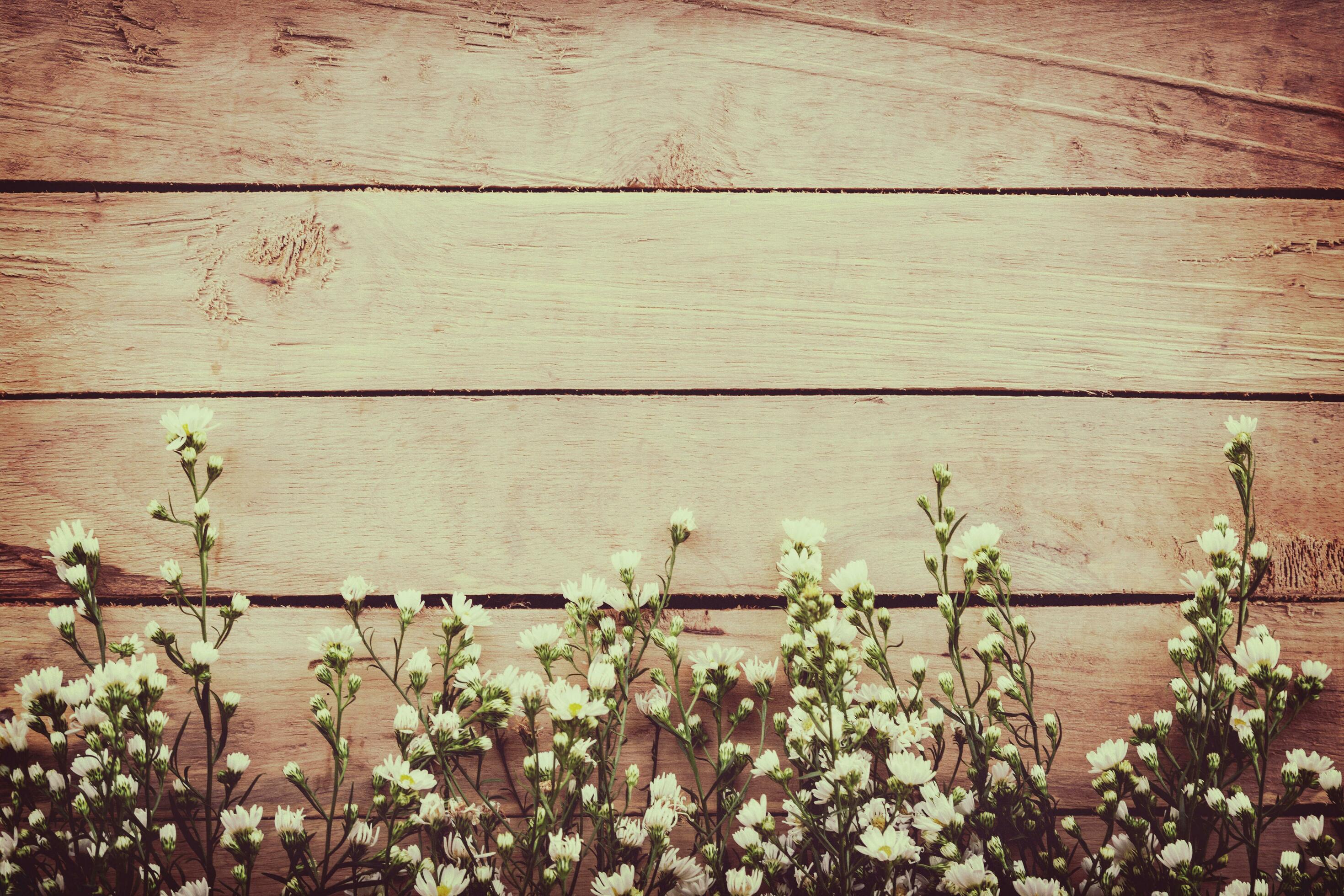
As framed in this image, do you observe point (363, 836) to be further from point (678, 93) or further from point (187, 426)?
point (678, 93)

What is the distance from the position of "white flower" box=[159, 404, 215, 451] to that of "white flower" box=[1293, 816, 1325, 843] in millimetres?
1111

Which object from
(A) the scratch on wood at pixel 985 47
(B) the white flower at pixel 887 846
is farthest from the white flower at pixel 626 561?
(A) the scratch on wood at pixel 985 47

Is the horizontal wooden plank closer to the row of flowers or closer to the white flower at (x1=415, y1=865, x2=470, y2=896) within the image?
the row of flowers

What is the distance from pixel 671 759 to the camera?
0.82m

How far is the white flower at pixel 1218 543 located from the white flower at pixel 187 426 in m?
1.00

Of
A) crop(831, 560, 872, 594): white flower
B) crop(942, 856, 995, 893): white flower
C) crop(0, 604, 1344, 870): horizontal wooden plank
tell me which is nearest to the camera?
crop(942, 856, 995, 893): white flower

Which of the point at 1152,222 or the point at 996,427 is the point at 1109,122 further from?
the point at 996,427

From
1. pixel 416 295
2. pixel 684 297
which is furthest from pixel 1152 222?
pixel 416 295

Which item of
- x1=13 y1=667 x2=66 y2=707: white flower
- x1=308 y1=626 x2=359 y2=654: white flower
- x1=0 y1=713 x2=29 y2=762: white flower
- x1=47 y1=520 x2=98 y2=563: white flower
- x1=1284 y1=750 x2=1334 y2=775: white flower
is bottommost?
x1=0 y1=713 x2=29 y2=762: white flower

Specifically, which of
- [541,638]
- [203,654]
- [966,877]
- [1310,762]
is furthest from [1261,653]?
[203,654]

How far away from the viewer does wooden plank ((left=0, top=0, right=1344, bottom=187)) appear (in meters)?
0.86

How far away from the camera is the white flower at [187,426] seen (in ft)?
2.43

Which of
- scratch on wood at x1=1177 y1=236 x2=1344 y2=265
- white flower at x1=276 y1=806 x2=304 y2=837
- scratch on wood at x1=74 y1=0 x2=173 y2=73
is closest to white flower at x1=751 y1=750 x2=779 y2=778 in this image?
white flower at x1=276 y1=806 x2=304 y2=837

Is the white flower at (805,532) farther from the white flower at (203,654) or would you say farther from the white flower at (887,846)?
the white flower at (203,654)
